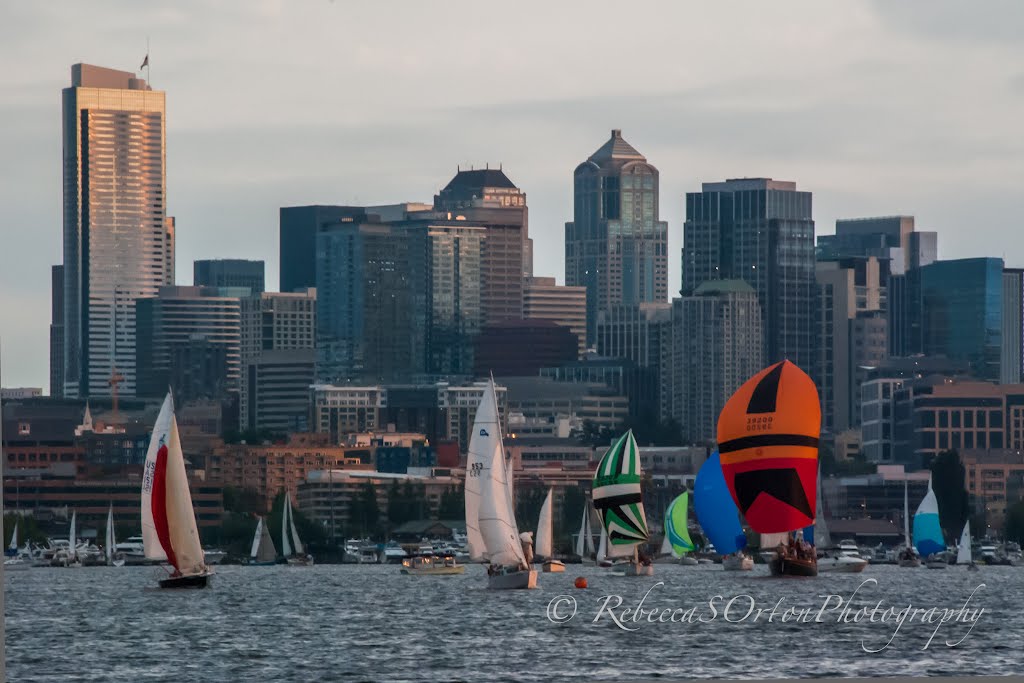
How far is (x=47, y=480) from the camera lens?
6393 inches

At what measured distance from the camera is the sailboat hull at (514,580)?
59594mm

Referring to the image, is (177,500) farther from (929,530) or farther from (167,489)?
(929,530)

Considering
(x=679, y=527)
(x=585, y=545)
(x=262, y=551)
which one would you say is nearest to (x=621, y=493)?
(x=679, y=527)

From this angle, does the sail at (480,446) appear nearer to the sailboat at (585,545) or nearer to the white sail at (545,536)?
the white sail at (545,536)

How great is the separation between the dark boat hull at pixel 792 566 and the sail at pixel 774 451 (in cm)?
2250

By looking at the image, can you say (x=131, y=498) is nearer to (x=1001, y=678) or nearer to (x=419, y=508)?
(x=419, y=508)

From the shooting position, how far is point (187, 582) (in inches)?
2477

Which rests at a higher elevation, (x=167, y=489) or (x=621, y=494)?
(x=167, y=489)

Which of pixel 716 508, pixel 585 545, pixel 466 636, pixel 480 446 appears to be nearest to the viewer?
pixel 466 636

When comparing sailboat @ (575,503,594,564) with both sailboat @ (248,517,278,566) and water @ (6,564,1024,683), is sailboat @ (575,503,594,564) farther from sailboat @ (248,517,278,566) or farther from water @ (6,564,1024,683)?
water @ (6,564,1024,683)

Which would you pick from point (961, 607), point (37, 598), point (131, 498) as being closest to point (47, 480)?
point (131, 498)

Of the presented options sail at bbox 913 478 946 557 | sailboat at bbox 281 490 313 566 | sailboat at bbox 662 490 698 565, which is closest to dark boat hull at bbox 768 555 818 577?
sailboat at bbox 662 490 698 565

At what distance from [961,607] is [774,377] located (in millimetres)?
13675

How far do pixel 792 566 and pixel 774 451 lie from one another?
79.9 feet
